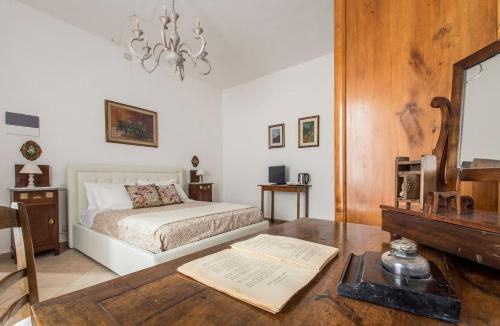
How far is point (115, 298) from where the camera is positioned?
43 cm

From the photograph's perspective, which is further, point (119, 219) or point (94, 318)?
point (119, 219)

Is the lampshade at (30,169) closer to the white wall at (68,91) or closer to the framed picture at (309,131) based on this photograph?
the white wall at (68,91)

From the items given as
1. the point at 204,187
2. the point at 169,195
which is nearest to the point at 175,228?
the point at 169,195

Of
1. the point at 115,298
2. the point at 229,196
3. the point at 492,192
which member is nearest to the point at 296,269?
the point at 115,298

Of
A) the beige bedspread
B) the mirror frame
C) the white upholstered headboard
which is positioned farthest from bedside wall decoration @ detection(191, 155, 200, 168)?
the mirror frame

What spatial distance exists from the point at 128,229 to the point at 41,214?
1.26m

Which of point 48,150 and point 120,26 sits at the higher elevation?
point 120,26

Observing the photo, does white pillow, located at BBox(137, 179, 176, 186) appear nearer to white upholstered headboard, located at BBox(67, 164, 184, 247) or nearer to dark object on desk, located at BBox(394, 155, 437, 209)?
white upholstered headboard, located at BBox(67, 164, 184, 247)

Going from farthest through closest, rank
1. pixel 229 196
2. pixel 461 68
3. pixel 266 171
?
pixel 229 196, pixel 266 171, pixel 461 68

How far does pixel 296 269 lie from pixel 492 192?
808 millimetres

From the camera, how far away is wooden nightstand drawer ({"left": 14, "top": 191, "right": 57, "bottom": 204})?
2.42 metres

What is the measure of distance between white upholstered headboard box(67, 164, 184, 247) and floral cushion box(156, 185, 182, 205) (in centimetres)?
52

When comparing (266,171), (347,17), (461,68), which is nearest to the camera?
(461,68)

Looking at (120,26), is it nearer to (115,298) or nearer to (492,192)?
(115,298)
